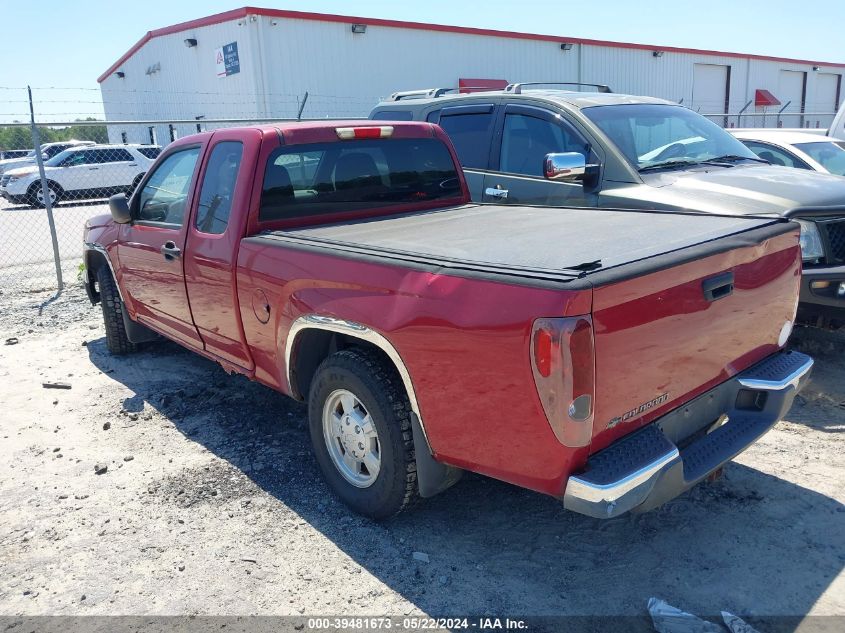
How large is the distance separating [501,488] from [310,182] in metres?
2.12

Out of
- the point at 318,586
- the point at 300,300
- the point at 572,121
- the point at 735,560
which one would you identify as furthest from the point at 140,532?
the point at 572,121

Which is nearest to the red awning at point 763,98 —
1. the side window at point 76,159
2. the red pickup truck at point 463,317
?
the side window at point 76,159

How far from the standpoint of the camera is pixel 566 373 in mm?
2330

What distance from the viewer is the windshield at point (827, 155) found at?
314 inches

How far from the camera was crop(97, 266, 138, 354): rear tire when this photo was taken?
5.94 metres

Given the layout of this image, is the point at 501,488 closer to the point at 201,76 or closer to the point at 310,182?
the point at 310,182

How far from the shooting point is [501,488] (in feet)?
12.3

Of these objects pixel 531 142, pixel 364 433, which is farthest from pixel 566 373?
pixel 531 142

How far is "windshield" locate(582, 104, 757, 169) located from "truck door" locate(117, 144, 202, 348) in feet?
10.7

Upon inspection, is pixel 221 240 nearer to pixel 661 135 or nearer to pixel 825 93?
pixel 661 135

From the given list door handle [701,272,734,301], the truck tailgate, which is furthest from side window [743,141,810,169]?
door handle [701,272,734,301]

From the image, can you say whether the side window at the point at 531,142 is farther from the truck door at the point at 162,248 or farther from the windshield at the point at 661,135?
the truck door at the point at 162,248

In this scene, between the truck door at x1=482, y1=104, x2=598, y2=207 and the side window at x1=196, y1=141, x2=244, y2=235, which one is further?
the truck door at x1=482, y1=104, x2=598, y2=207

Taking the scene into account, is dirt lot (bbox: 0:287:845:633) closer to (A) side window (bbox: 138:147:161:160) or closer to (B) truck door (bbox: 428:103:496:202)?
(B) truck door (bbox: 428:103:496:202)
